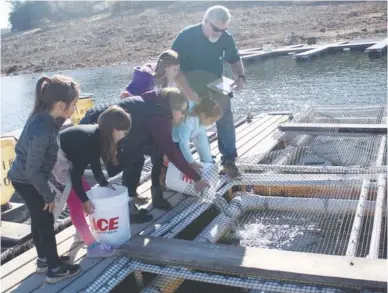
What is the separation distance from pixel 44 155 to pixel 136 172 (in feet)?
3.77

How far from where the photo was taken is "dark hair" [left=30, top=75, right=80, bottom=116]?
2857 mm

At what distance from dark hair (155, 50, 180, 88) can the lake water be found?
22.3ft

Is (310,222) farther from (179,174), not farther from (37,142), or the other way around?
(37,142)

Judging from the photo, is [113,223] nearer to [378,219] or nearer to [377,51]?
[378,219]

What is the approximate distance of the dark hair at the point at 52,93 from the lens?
2857 mm

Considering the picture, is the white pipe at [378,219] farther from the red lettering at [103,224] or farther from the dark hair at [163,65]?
the dark hair at [163,65]

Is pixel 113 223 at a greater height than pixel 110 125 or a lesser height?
lesser

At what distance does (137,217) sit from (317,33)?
25.0 metres

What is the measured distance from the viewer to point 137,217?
3.86 meters

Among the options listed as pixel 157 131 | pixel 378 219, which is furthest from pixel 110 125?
pixel 378 219

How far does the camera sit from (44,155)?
2.83m

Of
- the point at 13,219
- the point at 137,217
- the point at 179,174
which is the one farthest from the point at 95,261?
the point at 13,219

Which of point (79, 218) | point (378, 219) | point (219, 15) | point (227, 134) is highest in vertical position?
point (219, 15)

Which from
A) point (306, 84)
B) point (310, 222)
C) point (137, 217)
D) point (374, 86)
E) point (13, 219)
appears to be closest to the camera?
point (137, 217)
